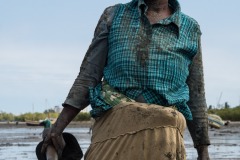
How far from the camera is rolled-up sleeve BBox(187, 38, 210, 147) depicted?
11.7ft

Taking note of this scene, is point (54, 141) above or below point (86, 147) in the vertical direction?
above

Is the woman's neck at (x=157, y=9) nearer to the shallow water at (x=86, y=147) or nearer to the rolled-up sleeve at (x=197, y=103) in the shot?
the rolled-up sleeve at (x=197, y=103)

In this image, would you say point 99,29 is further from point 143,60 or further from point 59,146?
point 59,146

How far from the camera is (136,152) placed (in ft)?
9.92

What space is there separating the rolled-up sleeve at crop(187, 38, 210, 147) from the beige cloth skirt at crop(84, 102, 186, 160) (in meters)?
0.46

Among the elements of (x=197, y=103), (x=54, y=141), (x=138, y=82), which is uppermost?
(x=138, y=82)

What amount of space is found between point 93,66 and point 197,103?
56 cm

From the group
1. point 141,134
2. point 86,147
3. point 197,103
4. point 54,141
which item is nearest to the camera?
point 141,134

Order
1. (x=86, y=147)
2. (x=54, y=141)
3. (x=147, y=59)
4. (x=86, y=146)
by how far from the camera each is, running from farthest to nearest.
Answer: (x=86, y=146) < (x=86, y=147) < (x=54, y=141) < (x=147, y=59)

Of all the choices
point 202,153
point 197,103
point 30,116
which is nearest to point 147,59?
point 197,103

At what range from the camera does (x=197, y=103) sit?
141 inches

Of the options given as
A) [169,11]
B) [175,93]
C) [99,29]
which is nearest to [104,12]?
[99,29]

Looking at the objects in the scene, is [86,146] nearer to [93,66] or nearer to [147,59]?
[93,66]

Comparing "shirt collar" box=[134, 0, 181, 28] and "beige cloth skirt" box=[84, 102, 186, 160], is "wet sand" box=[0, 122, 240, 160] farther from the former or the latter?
"beige cloth skirt" box=[84, 102, 186, 160]
